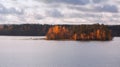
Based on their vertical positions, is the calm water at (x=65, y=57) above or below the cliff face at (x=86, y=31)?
below

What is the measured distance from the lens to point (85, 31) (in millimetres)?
18781

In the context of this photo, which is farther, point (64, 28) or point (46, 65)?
point (64, 28)

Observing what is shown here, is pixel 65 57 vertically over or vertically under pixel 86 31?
under

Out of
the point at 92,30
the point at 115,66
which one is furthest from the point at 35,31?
the point at 115,66

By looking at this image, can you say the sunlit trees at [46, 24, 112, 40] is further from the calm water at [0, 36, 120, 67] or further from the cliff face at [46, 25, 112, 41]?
the calm water at [0, 36, 120, 67]

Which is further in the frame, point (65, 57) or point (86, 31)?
point (65, 57)

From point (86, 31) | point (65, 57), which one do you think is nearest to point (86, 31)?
point (86, 31)

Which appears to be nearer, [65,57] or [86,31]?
[86,31]

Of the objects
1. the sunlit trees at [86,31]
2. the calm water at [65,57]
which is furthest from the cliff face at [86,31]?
the calm water at [65,57]

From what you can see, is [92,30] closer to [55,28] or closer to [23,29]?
[55,28]

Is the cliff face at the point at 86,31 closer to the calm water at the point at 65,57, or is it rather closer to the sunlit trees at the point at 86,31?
the sunlit trees at the point at 86,31

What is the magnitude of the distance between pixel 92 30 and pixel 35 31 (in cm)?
321

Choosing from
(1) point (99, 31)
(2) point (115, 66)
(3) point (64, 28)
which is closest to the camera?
(2) point (115, 66)

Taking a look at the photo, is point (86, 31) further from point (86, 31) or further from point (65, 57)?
point (65, 57)
